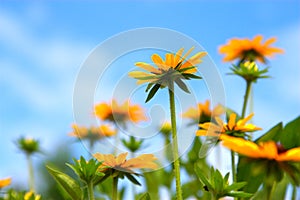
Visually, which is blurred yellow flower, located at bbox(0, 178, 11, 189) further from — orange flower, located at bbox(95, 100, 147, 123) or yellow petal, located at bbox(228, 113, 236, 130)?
yellow petal, located at bbox(228, 113, 236, 130)

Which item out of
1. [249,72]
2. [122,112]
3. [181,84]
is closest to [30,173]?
[122,112]

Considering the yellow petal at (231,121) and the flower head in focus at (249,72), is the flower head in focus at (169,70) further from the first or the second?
the flower head in focus at (249,72)

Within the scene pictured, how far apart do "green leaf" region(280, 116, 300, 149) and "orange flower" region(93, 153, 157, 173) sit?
0.42m

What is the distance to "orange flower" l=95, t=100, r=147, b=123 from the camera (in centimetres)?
127

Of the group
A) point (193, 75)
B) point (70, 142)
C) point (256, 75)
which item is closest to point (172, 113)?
point (193, 75)

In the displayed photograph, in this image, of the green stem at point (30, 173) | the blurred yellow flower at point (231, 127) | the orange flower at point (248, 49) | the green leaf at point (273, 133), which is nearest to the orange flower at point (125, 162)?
the blurred yellow flower at point (231, 127)

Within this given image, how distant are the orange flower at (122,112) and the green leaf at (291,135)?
36 cm

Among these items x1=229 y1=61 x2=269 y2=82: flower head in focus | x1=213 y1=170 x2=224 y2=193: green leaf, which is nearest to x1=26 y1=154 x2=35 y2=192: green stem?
x1=229 y1=61 x2=269 y2=82: flower head in focus

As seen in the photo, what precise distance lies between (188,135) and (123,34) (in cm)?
21

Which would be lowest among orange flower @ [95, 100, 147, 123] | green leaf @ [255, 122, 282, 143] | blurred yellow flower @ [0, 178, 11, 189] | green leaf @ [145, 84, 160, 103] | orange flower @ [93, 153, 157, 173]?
orange flower @ [93, 153, 157, 173]

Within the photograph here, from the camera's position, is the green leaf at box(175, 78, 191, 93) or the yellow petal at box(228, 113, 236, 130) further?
the yellow petal at box(228, 113, 236, 130)

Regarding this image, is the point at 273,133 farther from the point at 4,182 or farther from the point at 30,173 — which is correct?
the point at 30,173

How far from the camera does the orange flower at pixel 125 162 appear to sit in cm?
74

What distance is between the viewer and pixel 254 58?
1646mm
